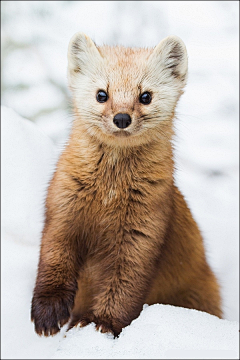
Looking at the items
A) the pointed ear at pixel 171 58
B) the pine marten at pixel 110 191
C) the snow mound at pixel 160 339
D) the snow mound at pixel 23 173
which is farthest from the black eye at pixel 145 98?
the snow mound at pixel 23 173

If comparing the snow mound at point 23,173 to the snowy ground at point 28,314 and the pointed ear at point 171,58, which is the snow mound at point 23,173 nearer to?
the snowy ground at point 28,314

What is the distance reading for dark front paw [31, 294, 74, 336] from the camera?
2406 millimetres

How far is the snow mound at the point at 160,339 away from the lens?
1965 millimetres

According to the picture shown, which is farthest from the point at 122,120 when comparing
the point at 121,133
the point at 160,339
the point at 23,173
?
the point at 23,173

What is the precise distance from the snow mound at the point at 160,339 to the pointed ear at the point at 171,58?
114cm

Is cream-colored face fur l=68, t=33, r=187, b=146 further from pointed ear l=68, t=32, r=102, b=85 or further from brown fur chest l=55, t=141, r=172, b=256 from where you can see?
brown fur chest l=55, t=141, r=172, b=256

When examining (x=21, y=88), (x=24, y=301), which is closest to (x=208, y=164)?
(x=21, y=88)

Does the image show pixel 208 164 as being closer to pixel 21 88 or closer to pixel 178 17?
pixel 178 17

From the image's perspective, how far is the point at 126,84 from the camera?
2.36m

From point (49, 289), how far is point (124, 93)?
0.98 m

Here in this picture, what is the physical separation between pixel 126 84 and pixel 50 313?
1096 millimetres

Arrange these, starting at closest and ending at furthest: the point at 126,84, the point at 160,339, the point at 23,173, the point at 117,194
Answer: the point at 160,339 < the point at 126,84 < the point at 117,194 < the point at 23,173

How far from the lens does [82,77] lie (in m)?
2.58

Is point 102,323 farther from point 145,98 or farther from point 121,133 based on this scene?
point 145,98
